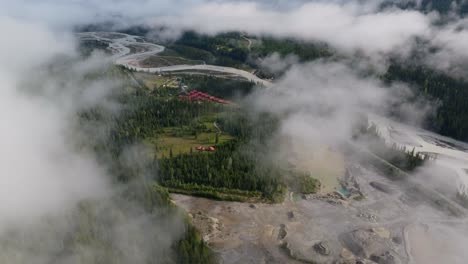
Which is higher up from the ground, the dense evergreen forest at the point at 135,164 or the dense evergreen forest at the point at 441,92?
the dense evergreen forest at the point at 441,92

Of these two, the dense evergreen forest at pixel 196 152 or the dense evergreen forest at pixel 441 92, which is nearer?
the dense evergreen forest at pixel 196 152

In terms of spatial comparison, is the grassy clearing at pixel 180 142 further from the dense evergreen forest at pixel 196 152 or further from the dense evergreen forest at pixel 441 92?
the dense evergreen forest at pixel 441 92

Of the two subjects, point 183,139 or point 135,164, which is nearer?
point 135,164

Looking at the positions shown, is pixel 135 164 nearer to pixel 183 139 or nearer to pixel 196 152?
pixel 196 152

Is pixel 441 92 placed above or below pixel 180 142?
above

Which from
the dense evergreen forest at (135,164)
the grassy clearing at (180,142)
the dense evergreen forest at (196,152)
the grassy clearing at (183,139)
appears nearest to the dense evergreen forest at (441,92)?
the dense evergreen forest at (196,152)

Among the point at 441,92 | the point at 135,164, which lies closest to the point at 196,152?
the point at 135,164

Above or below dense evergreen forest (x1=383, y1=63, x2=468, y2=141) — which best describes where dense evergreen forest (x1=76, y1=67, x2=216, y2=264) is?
below

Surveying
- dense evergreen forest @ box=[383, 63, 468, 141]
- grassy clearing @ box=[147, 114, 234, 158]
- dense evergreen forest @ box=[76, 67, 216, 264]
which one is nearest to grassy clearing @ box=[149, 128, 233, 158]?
grassy clearing @ box=[147, 114, 234, 158]

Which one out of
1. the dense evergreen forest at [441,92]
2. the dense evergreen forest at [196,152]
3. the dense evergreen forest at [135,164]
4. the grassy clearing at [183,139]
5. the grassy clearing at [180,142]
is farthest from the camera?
the dense evergreen forest at [441,92]

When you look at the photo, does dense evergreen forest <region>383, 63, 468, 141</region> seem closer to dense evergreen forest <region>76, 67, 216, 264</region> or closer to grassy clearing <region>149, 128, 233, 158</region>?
grassy clearing <region>149, 128, 233, 158</region>

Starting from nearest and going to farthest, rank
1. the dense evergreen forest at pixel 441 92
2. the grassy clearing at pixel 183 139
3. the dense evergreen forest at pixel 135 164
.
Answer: the dense evergreen forest at pixel 135 164, the grassy clearing at pixel 183 139, the dense evergreen forest at pixel 441 92
